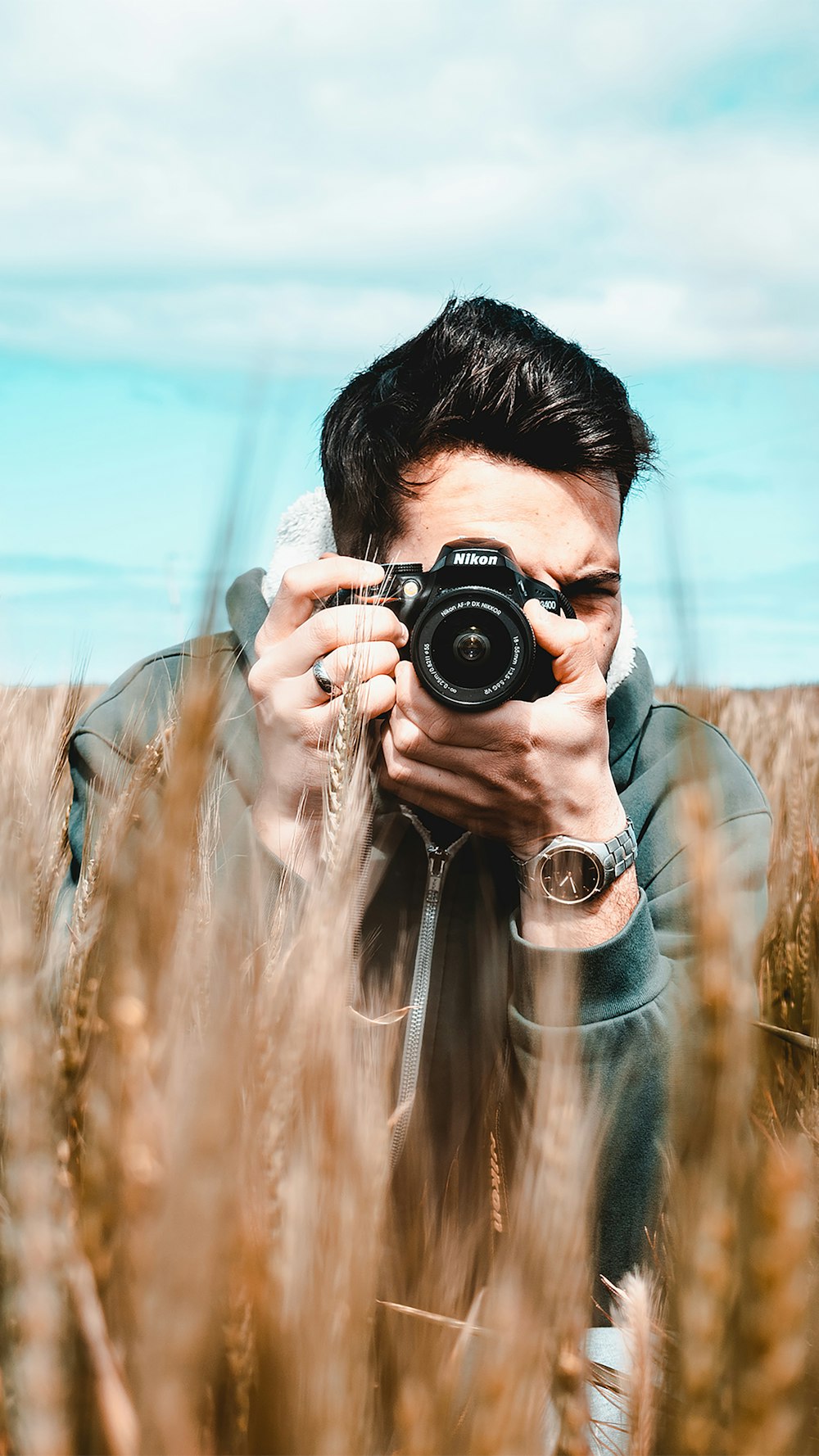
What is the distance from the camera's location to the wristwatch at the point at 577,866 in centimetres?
114

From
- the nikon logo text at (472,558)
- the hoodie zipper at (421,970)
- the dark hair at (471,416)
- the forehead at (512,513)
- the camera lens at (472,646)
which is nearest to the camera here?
the hoodie zipper at (421,970)

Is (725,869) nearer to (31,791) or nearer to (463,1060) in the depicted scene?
(31,791)

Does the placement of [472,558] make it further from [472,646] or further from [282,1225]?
[282,1225]

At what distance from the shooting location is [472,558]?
1244mm

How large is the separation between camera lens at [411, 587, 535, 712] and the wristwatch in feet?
0.63

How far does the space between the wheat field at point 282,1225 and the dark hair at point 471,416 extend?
108 centimetres

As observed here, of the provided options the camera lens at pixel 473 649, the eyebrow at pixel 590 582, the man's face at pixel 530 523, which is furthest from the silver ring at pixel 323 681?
the eyebrow at pixel 590 582

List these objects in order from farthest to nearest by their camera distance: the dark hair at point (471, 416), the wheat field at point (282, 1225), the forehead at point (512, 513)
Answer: the dark hair at point (471, 416)
the forehead at point (512, 513)
the wheat field at point (282, 1225)

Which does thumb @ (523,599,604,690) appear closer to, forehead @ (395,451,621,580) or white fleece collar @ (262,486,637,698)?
forehead @ (395,451,621,580)

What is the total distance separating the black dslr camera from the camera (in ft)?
3.78

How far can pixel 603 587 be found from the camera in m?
1.52

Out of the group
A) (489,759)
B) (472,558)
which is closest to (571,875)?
(489,759)

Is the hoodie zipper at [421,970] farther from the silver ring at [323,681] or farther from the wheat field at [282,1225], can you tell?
the wheat field at [282,1225]

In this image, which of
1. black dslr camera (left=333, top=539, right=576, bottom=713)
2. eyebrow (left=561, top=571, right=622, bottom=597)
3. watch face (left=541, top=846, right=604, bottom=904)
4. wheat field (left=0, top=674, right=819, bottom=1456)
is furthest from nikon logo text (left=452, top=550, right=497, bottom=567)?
wheat field (left=0, top=674, right=819, bottom=1456)
